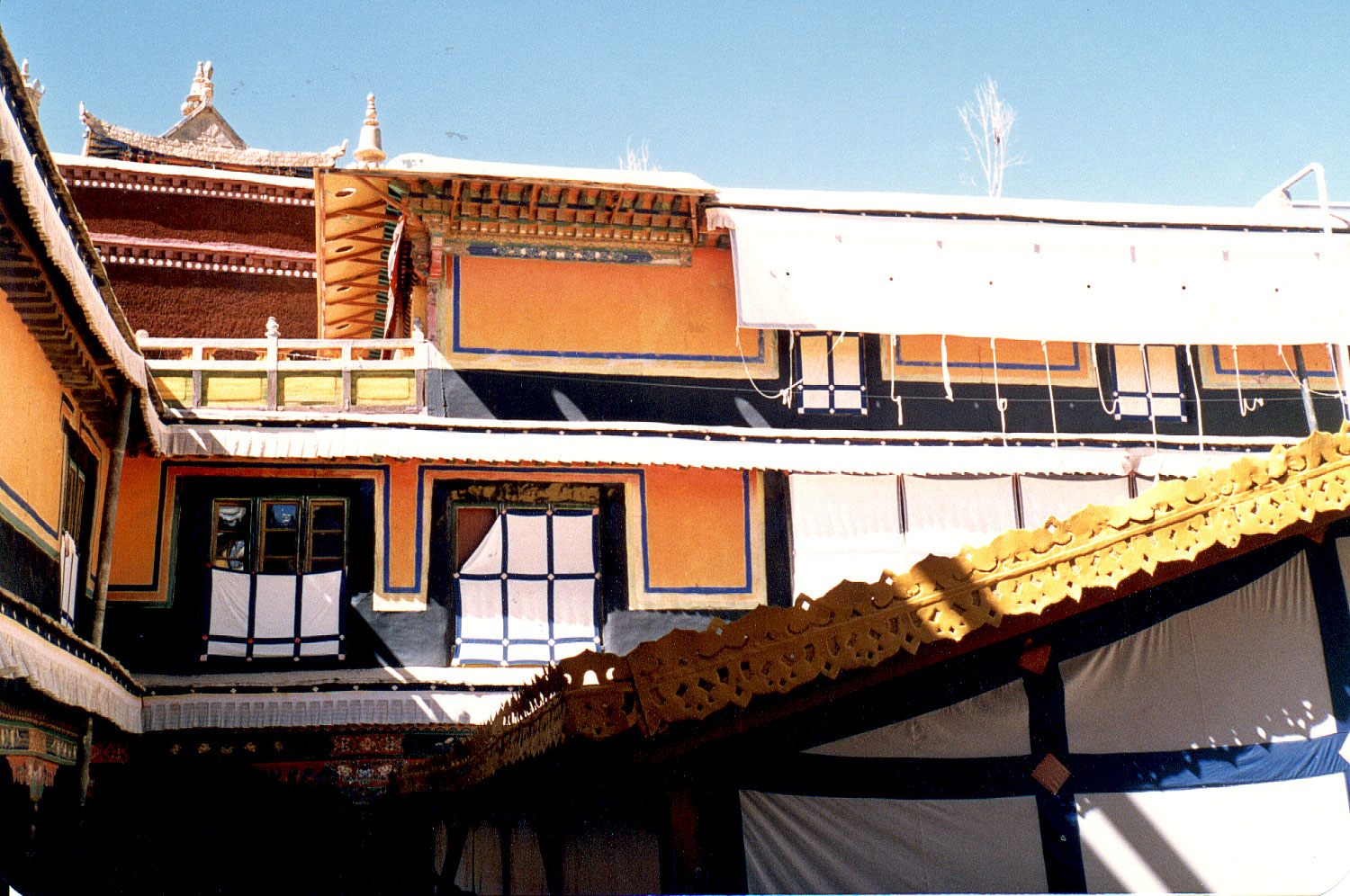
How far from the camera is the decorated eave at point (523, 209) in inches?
503

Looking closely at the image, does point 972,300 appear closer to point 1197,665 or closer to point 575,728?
point 1197,665

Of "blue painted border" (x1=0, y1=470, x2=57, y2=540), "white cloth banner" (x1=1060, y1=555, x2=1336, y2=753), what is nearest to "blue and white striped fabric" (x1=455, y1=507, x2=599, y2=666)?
"blue painted border" (x1=0, y1=470, x2=57, y2=540)

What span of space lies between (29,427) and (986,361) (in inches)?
369

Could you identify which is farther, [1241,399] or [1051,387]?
[1241,399]

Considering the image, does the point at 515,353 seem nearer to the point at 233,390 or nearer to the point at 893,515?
the point at 233,390

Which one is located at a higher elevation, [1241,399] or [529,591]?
[1241,399]

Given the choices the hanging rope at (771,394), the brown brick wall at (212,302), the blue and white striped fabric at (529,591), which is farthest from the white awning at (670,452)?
the brown brick wall at (212,302)

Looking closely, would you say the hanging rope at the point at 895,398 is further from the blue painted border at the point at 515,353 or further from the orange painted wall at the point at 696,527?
the blue painted border at the point at 515,353

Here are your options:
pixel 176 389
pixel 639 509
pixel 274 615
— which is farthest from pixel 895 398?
pixel 176 389

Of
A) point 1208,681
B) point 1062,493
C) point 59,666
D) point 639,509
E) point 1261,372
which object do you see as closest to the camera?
point 1208,681

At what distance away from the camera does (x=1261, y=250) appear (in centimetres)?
1399

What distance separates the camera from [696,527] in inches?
513

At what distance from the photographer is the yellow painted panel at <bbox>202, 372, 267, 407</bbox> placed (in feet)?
42.0

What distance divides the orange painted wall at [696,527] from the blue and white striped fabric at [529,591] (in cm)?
65
